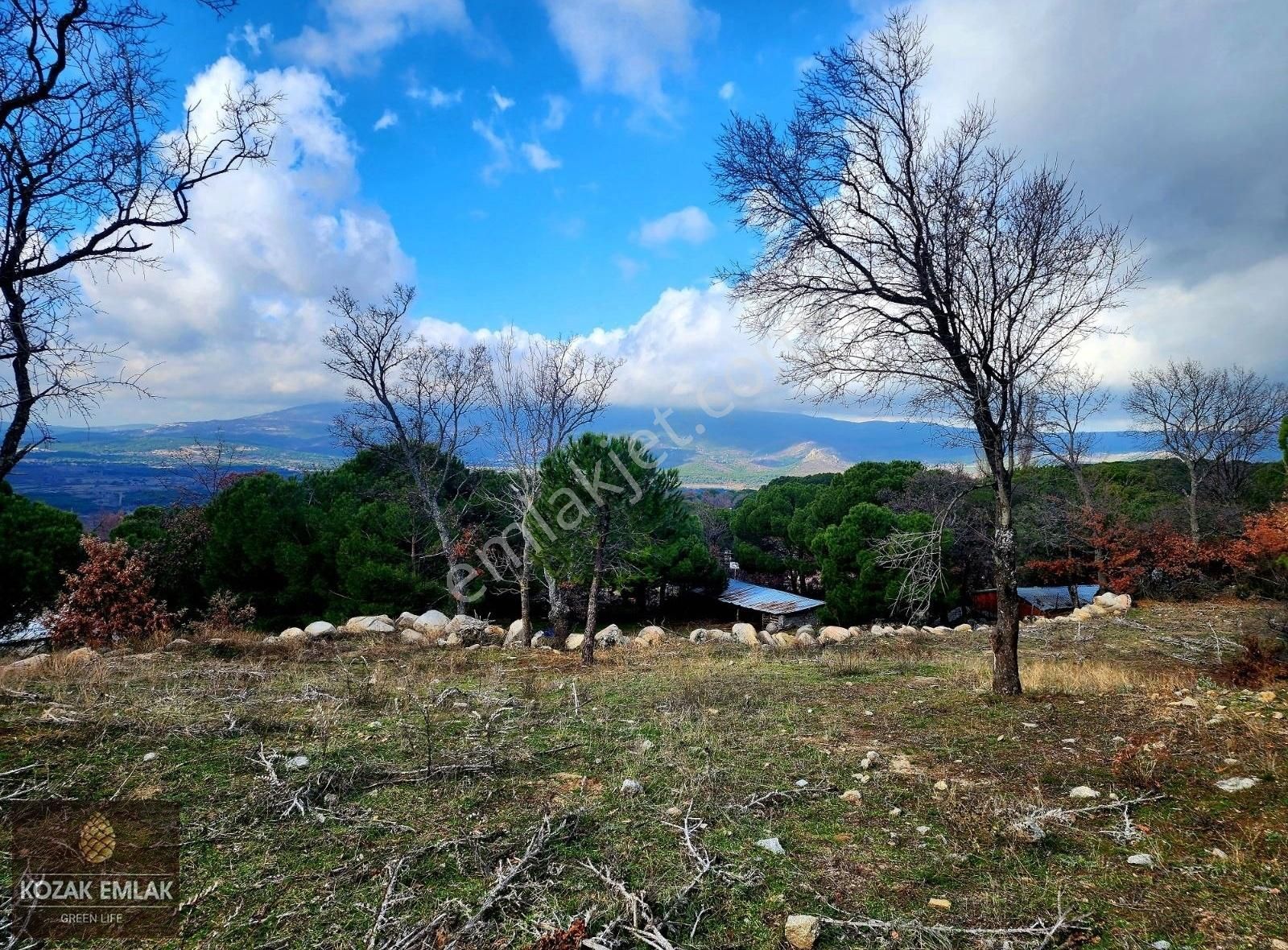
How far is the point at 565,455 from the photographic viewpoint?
10.5 metres

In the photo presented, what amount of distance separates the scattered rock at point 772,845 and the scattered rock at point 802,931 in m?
0.68

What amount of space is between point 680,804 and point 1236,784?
3.83 metres

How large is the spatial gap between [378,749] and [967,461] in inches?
307

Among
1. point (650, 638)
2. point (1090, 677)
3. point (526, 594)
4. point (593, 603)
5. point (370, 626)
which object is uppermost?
point (593, 603)

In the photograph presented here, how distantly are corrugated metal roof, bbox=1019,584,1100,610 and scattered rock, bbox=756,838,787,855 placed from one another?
82.3 ft

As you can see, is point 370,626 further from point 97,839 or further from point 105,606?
point 97,839

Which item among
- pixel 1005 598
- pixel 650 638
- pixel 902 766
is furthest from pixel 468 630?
pixel 1005 598

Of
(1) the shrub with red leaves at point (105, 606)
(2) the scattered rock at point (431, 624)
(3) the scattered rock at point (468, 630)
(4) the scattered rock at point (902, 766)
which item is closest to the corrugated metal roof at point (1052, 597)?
(3) the scattered rock at point (468, 630)

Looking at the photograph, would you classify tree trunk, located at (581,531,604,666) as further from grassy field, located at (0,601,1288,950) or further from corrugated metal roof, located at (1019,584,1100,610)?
corrugated metal roof, located at (1019,584,1100,610)

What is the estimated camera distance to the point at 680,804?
158 inches

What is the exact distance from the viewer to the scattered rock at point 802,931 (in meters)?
2.58

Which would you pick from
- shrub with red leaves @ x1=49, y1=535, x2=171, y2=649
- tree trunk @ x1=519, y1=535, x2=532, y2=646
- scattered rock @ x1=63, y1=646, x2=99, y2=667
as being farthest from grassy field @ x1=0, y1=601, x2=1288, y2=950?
tree trunk @ x1=519, y1=535, x2=532, y2=646

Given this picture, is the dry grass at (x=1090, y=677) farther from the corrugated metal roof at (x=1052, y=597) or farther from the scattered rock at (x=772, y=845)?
the corrugated metal roof at (x=1052, y=597)

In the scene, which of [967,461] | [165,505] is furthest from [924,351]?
[165,505]
